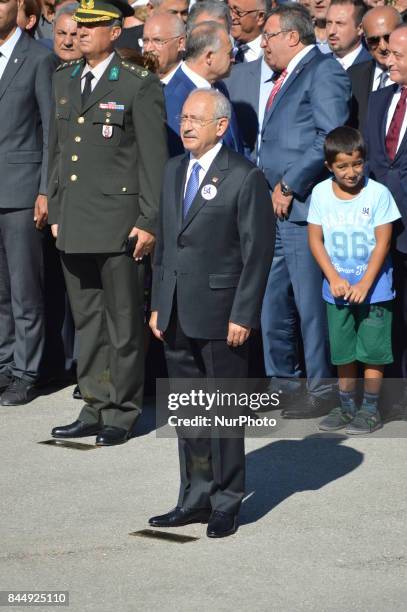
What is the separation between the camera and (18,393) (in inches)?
323

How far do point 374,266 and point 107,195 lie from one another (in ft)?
4.81

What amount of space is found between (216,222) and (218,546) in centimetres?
131

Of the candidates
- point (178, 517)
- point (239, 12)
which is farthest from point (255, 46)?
point (178, 517)

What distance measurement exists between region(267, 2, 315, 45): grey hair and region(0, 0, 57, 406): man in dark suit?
4.65ft

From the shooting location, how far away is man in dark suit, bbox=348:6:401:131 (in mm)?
8008

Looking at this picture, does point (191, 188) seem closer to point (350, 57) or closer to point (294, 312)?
point (294, 312)

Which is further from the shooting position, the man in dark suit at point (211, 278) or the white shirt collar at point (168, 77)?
the white shirt collar at point (168, 77)

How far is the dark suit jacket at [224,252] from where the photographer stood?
5.54 metres

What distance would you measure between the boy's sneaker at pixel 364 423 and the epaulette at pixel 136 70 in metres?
2.15

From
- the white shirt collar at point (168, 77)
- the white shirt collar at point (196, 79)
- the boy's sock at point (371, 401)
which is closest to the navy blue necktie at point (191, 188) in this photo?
the white shirt collar at point (196, 79)

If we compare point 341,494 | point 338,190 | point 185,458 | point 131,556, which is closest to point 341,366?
point 338,190

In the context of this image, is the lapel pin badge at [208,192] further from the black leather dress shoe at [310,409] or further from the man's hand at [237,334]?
the black leather dress shoe at [310,409]

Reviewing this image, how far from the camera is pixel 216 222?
18.4 feet

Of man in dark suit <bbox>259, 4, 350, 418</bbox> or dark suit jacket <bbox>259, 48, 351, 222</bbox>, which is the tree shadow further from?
dark suit jacket <bbox>259, 48, 351, 222</bbox>
